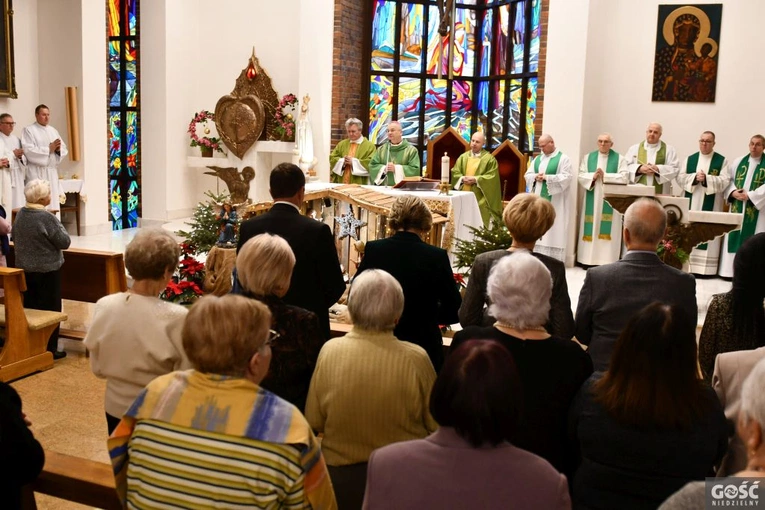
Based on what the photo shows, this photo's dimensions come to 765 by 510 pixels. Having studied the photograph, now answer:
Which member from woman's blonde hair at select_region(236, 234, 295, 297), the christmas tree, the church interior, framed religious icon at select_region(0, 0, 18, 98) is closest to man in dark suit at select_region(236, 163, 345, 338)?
woman's blonde hair at select_region(236, 234, 295, 297)

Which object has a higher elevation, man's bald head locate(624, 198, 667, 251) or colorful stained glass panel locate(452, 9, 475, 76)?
colorful stained glass panel locate(452, 9, 475, 76)

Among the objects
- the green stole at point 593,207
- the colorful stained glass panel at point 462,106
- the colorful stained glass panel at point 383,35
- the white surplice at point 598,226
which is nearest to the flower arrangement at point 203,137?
the colorful stained glass panel at point 383,35

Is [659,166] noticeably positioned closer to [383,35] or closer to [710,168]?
[710,168]

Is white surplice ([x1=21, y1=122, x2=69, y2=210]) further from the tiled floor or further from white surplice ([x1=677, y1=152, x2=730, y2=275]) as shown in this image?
white surplice ([x1=677, y1=152, x2=730, y2=275])

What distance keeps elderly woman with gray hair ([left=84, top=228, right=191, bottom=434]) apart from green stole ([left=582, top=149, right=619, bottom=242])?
8.83 meters

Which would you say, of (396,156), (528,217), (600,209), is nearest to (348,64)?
(396,156)

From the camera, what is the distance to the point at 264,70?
13.7m

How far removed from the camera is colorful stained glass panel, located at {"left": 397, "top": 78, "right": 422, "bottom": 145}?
1366 centimetres

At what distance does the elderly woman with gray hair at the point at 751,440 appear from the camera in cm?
152

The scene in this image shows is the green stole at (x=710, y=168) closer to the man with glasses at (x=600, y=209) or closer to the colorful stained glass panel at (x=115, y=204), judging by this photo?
the man with glasses at (x=600, y=209)

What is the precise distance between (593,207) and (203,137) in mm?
6792

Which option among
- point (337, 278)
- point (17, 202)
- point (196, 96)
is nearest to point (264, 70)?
point (196, 96)

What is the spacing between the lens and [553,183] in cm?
1085

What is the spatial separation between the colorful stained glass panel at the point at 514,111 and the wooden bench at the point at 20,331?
345 inches
